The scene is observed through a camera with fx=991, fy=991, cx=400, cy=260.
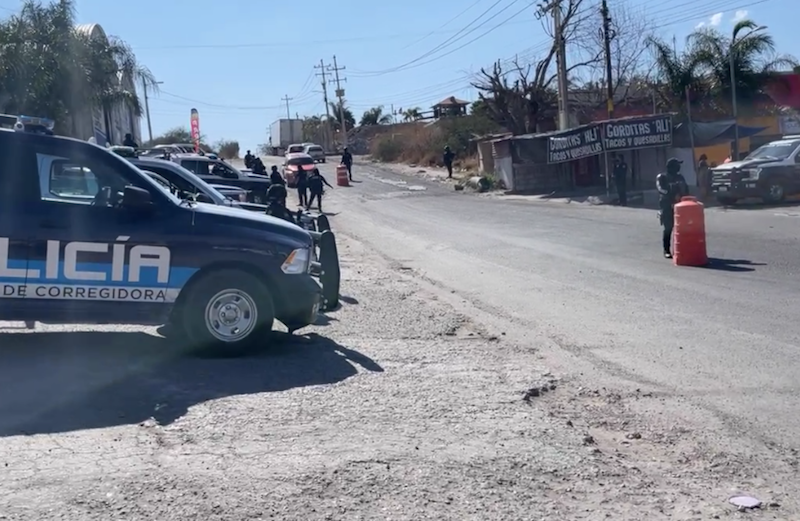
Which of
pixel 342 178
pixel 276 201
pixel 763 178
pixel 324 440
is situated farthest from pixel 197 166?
pixel 342 178

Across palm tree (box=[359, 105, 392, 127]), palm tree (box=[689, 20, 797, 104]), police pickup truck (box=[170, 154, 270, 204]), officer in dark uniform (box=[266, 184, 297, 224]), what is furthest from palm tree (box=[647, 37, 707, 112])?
palm tree (box=[359, 105, 392, 127])

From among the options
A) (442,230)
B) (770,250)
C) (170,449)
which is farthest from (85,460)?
(442,230)

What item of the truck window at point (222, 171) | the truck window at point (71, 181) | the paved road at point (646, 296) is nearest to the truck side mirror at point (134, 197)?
the truck window at point (71, 181)

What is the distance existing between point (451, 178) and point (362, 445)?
47.9 m

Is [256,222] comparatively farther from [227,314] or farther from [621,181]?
[621,181]

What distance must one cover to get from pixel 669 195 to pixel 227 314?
36.2 ft

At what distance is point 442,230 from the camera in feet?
87.2

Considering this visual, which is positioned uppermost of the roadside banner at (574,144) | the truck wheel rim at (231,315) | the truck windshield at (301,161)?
the truck windshield at (301,161)

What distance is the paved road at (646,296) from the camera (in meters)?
8.02

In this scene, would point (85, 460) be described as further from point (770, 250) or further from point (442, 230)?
point (442, 230)

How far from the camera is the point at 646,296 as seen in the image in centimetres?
1344

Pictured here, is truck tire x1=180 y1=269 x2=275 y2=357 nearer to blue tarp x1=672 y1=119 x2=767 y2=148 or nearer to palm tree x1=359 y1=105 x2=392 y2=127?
blue tarp x1=672 y1=119 x2=767 y2=148

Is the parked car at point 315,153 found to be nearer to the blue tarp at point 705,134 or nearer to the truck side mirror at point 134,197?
the blue tarp at point 705,134

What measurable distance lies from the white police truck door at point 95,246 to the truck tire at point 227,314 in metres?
0.25
